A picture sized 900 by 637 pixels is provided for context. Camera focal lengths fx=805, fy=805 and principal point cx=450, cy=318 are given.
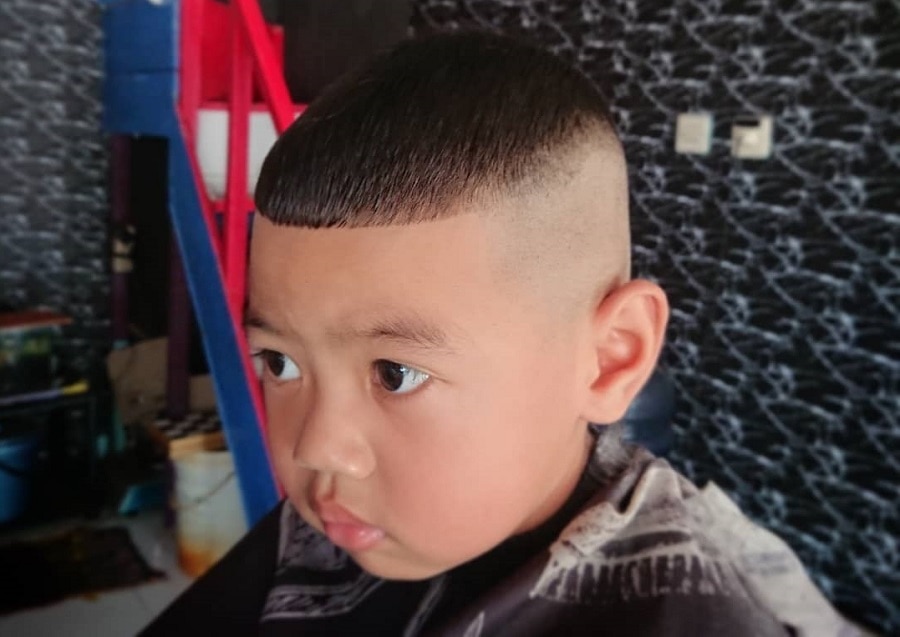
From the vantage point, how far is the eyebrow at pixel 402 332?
478mm

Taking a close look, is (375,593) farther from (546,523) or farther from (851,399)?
(851,399)

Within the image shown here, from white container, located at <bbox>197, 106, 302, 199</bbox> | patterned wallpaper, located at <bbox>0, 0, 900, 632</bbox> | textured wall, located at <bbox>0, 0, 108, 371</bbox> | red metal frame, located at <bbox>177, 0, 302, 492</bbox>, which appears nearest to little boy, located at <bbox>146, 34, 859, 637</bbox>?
red metal frame, located at <bbox>177, 0, 302, 492</bbox>

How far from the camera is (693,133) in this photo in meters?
2.08

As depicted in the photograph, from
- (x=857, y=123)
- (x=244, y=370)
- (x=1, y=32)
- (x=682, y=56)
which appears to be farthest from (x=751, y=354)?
(x=1, y=32)

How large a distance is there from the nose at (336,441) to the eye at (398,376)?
26mm

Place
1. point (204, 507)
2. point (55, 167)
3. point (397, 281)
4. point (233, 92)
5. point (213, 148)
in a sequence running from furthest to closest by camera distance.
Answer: point (55, 167) < point (204, 507) < point (213, 148) < point (233, 92) < point (397, 281)

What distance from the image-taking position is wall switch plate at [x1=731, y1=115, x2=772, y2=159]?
197cm

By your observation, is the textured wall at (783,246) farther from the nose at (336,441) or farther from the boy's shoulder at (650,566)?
the nose at (336,441)

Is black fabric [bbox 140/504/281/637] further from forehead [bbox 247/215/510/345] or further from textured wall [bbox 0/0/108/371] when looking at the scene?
textured wall [bbox 0/0/108/371]

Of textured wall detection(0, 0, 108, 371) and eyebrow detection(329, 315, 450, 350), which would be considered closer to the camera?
eyebrow detection(329, 315, 450, 350)

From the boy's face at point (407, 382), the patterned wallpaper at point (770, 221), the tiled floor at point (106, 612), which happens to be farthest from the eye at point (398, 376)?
the patterned wallpaper at point (770, 221)

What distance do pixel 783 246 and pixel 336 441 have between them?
176 centimetres

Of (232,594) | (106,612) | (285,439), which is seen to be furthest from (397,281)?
(106,612)

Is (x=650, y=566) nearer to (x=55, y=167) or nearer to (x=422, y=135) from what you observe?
(x=422, y=135)
